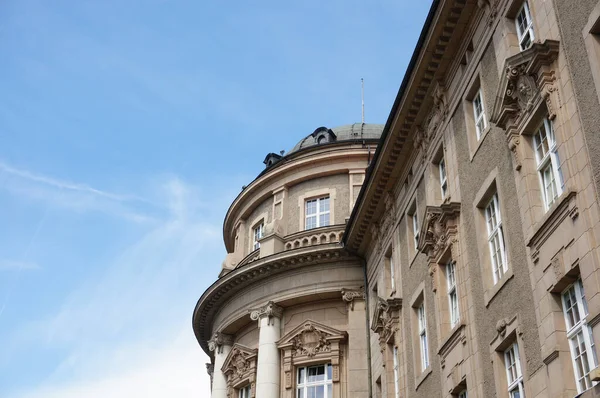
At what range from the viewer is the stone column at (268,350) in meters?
32.9

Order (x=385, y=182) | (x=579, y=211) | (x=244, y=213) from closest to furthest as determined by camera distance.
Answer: (x=579, y=211) → (x=385, y=182) → (x=244, y=213)

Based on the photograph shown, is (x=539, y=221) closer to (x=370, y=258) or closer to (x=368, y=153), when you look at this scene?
(x=370, y=258)

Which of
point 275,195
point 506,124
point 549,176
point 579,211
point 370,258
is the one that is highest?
point 275,195

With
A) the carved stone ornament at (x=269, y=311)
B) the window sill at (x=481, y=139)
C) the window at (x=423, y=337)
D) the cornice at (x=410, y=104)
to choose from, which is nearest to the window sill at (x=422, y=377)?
the window at (x=423, y=337)

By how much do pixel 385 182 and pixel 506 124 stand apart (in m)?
10.8

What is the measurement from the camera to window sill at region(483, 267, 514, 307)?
1703 centimetres

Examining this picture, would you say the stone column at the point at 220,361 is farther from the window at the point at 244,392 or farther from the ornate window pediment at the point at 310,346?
the ornate window pediment at the point at 310,346

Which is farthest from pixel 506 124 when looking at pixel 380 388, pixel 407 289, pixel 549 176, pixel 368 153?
pixel 368 153

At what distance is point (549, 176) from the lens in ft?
53.0

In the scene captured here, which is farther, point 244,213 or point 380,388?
point 244,213

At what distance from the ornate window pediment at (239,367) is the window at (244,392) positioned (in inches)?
12.1

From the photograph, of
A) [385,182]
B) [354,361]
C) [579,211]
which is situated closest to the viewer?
[579,211]

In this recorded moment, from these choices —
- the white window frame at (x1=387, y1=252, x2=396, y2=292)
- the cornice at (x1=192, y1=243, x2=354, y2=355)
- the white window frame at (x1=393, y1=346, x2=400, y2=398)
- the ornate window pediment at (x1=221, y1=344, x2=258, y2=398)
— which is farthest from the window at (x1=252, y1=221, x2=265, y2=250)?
the white window frame at (x1=393, y1=346, x2=400, y2=398)

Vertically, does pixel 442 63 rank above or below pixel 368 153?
below
